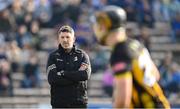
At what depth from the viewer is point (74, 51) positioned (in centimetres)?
899

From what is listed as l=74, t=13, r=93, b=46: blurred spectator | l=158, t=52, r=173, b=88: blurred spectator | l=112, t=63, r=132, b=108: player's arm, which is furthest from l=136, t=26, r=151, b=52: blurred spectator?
l=112, t=63, r=132, b=108: player's arm

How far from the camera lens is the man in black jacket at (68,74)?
28.6ft

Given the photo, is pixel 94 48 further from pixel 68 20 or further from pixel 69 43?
pixel 69 43

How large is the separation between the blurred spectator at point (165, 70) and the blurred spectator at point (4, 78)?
3.78 metres

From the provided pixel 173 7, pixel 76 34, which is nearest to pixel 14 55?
pixel 76 34

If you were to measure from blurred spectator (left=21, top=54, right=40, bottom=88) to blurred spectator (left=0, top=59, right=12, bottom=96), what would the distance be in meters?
0.53

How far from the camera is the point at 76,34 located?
61.1 feet

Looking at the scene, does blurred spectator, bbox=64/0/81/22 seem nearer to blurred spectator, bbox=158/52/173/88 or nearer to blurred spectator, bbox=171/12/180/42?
blurred spectator, bbox=171/12/180/42

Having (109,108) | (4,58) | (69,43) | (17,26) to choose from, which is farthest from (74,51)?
(17,26)

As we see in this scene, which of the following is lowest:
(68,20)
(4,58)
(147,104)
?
(147,104)

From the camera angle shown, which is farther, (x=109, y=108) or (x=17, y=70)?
(x=17, y=70)

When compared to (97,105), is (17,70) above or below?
above

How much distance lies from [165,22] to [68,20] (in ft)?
10.1

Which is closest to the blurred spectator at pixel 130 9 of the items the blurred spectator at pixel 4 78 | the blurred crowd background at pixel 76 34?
the blurred crowd background at pixel 76 34
